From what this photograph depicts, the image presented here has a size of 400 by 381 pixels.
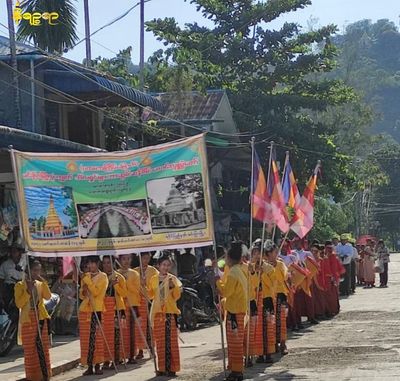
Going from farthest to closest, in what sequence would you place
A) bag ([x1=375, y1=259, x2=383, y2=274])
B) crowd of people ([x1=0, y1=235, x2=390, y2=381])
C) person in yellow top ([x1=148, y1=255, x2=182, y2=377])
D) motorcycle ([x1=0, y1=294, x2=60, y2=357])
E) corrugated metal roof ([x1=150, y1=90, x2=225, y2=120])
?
corrugated metal roof ([x1=150, y1=90, x2=225, y2=120]) → bag ([x1=375, y1=259, x2=383, y2=274]) → motorcycle ([x1=0, y1=294, x2=60, y2=357]) → person in yellow top ([x1=148, y1=255, x2=182, y2=377]) → crowd of people ([x1=0, y1=235, x2=390, y2=381])

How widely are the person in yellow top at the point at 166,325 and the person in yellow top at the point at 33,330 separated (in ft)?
4.54

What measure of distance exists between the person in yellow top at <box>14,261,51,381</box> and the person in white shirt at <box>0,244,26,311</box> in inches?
125

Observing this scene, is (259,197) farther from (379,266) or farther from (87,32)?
(379,266)

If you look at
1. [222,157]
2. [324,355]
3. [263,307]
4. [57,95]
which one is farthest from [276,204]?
[222,157]

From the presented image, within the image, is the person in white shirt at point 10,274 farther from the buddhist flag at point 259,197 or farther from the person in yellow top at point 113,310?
the buddhist flag at point 259,197

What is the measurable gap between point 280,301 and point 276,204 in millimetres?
1411

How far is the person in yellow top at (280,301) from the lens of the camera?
1364 centimetres

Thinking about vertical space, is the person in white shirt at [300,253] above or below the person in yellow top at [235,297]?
above

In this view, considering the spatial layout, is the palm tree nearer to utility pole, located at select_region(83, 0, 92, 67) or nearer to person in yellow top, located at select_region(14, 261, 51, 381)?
utility pole, located at select_region(83, 0, 92, 67)

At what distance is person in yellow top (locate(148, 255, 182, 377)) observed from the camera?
12.0 metres

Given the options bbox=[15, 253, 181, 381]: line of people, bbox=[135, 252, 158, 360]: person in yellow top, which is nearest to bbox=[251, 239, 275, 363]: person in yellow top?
bbox=[15, 253, 181, 381]: line of people

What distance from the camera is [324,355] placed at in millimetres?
13133

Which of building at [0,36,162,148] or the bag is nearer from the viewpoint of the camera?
building at [0,36,162,148]
